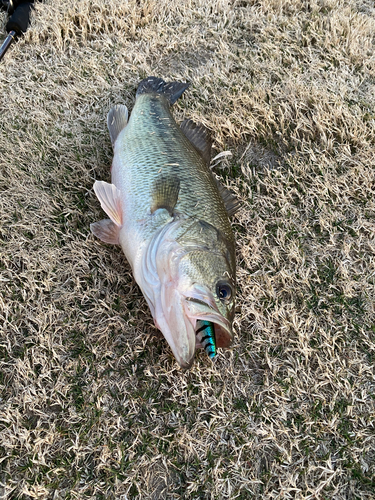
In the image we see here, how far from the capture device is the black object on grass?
3719mm

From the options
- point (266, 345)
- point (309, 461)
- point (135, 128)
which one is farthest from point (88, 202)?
point (309, 461)

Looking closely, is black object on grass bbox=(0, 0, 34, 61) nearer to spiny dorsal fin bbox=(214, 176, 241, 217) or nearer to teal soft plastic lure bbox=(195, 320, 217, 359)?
spiny dorsal fin bbox=(214, 176, 241, 217)

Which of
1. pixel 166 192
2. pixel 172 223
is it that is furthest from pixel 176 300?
pixel 166 192

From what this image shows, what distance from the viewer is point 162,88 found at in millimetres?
3281

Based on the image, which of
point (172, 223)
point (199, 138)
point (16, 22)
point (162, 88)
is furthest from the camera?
point (16, 22)

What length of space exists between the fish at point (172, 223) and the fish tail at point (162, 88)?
7.6 inches

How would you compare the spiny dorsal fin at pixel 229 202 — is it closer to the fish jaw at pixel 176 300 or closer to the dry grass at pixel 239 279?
the dry grass at pixel 239 279

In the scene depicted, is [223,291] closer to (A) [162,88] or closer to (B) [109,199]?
(B) [109,199]

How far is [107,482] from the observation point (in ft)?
6.87

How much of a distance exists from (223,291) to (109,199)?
3.26ft

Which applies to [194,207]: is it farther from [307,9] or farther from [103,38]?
[307,9]

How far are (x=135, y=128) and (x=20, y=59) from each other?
6.19 feet

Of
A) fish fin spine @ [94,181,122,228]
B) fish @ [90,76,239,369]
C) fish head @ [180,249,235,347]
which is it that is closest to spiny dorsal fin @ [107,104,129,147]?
fish @ [90,76,239,369]

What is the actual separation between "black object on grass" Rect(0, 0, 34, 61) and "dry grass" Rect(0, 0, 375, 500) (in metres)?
0.11
